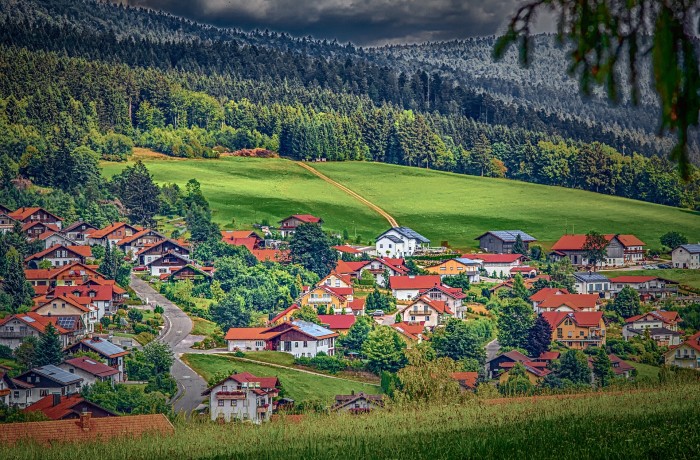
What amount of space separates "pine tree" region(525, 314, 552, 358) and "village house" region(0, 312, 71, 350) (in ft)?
74.4

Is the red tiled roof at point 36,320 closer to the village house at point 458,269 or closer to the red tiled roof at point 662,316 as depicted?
the village house at point 458,269

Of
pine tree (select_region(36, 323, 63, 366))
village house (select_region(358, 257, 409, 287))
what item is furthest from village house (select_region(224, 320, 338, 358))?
village house (select_region(358, 257, 409, 287))

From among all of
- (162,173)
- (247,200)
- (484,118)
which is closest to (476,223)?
(247,200)

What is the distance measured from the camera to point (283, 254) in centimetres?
6369

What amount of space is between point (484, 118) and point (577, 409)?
115 m

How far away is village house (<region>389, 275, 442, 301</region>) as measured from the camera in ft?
187

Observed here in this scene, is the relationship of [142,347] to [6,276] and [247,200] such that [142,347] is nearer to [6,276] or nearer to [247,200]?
[6,276]

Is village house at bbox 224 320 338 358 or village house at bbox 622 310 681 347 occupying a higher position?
Result: village house at bbox 224 320 338 358

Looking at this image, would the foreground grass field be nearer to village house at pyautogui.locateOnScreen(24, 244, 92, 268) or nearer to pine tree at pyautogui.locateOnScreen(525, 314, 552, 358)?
pine tree at pyautogui.locateOnScreen(525, 314, 552, 358)

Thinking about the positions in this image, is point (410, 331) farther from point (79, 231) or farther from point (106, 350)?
point (79, 231)

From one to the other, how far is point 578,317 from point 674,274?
14572 mm

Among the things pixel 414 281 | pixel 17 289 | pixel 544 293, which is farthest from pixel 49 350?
pixel 544 293

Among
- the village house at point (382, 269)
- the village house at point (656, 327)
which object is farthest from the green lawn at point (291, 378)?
the village house at point (656, 327)

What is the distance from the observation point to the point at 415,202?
268 ft
